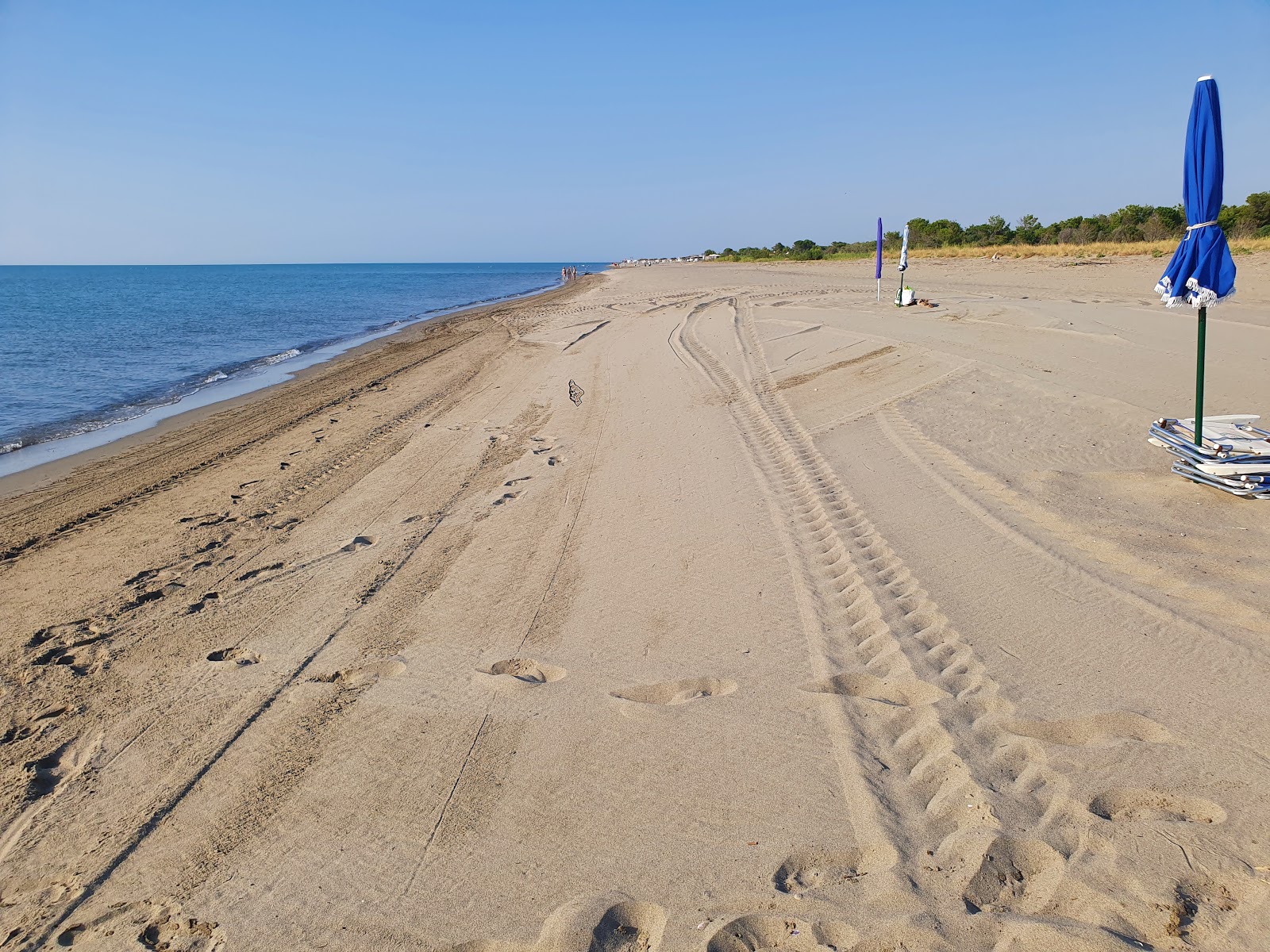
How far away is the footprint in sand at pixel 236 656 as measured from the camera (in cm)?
418

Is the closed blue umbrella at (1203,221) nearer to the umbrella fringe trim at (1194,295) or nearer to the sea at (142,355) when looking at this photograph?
the umbrella fringe trim at (1194,295)

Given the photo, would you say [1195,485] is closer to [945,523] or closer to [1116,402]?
[945,523]

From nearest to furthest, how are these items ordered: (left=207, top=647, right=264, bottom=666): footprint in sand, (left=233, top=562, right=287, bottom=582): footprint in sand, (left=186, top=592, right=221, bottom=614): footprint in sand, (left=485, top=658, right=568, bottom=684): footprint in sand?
(left=485, top=658, right=568, bottom=684): footprint in sand < (left=207, top=647, right=264, bottom=666): footprint in sand < (left=186, top=592, right=221, bottom=614): footprint in sand < (left=233, top=562, right=287, bottom=582): footprint in sand

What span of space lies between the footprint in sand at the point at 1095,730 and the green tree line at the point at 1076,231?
20860 mm

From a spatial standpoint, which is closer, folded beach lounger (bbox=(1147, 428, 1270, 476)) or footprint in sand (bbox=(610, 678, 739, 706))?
footprint in sand (bbox=(610, 678, 739, 706))

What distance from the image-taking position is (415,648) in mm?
4230

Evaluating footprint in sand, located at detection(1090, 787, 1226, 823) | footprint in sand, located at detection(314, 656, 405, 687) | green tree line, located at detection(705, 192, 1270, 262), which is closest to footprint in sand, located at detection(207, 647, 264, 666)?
footprint in sand, located at detection(314, 656, 405, 687)

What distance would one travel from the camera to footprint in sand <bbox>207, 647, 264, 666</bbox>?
13.7 feet

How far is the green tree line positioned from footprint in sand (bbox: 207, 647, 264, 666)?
22745 mm

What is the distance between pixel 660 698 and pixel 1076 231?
41.3 meters

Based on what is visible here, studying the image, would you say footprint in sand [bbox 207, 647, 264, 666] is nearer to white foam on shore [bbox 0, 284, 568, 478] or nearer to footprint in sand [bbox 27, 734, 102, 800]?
footprint in sand [bbox 27, 734, 102, 800]

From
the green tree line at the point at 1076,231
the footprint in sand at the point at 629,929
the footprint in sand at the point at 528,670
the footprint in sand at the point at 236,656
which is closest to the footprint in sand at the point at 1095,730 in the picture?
the footprint in sand at the point at 629,929

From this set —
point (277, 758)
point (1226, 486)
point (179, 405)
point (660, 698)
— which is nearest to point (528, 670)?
point (660, 698)

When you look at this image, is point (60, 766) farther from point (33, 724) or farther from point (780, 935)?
point (780, 935)
